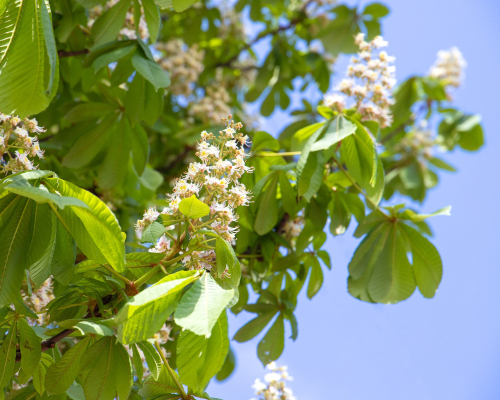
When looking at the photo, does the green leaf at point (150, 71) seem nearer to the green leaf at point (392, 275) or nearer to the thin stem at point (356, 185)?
the thin stem at point (356, 185)

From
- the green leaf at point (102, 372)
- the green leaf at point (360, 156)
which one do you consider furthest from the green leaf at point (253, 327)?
the green leaf at point (102, 372)

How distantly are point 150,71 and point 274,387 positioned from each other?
64.7 inches

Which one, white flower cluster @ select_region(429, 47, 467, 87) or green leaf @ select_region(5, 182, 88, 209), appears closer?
green leaf @ select_region(5, 182, 88, 209)

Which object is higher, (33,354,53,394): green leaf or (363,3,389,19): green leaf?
(363,3,389,19): green leaf

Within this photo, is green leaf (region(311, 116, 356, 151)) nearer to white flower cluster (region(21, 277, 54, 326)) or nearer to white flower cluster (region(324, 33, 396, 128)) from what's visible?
white flower cluster (region(324, 33, 396, 128))

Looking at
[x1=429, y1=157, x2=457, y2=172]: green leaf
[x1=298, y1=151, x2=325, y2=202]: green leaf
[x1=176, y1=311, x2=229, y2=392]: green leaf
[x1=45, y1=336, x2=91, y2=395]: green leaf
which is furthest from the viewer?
[x1=429, y1=157, x2=457, y2=172]: green leaf

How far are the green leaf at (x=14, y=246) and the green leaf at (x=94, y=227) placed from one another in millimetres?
120

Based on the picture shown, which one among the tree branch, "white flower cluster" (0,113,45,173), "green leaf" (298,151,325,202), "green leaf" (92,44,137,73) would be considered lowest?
the tree branch

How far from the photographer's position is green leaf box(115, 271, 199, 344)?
103 cm

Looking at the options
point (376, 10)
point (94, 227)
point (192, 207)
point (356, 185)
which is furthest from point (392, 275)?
point (376, 10)

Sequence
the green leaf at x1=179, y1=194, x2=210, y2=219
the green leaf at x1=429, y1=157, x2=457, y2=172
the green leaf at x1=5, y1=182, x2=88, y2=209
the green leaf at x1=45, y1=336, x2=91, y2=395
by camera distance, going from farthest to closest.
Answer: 1. the green leaf at x1=429, y1=157, x2=457, y2=172
2. the green leaf at x1=45, y1=336, x2=91, y2=395
3. the green leaf at x1=179, y1=194, x2=210, y2=219
4. the green leaf at x1=5, y1=182, x2=88, y2=209

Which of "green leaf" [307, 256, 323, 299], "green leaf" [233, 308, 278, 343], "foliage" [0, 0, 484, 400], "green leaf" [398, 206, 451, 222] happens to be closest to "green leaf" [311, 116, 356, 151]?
"foliage" [0, 0, 484, 400]

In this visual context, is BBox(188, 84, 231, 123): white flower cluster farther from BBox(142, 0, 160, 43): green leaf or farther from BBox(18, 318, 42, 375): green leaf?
BBox(18, 318, 42, 375): green leaf

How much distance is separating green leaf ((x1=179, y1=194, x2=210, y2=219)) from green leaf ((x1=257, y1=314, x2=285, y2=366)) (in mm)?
1262
